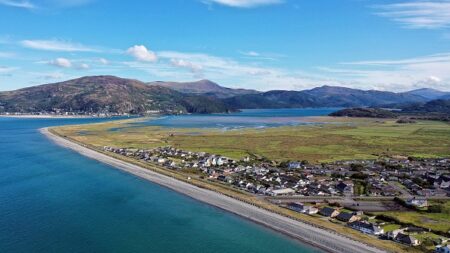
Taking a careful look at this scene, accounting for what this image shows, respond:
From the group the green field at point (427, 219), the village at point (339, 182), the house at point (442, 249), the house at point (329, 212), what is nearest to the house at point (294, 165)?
the village at point (339, 182)

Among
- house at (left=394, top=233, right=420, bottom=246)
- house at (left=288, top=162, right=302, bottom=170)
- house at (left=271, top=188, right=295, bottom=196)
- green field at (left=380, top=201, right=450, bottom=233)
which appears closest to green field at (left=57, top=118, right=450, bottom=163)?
house at (left=288, top=162, right=302, bottom=170)

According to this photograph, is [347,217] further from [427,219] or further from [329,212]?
[427,219]

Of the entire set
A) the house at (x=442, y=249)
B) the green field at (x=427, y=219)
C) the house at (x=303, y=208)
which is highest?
the house at (x=303, y=208)

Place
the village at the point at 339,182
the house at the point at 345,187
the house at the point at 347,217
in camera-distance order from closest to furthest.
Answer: the house at the point at 347,217 < the village at the point at 339,182 < the house at the point at 345,187

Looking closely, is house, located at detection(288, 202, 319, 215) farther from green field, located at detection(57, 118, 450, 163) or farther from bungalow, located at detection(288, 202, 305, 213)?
green field, located at detection(57, 118, 450, 163)

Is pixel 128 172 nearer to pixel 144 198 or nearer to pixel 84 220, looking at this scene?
pixel 144 198

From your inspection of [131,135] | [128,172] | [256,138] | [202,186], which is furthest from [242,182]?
[131,135]

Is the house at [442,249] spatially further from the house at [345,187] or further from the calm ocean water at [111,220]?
the house at [345,187]

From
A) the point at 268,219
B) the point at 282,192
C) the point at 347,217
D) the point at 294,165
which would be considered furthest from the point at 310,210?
the point at 294,165
